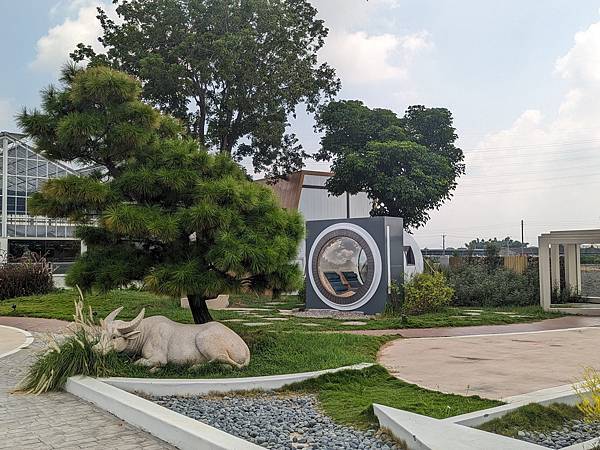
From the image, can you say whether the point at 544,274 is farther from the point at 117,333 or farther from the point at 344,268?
the point at 117,333

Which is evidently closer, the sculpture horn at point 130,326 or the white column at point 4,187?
the sculpture horn at point 130,326

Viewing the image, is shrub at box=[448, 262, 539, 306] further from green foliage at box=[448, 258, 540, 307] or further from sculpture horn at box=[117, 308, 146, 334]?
sculpture horn at box=[117, 308, 146, 334]

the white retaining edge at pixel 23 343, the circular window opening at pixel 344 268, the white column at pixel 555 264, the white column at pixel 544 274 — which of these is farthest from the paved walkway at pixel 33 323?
the white column at pixel 555 264

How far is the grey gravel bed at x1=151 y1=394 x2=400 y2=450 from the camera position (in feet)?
14.5

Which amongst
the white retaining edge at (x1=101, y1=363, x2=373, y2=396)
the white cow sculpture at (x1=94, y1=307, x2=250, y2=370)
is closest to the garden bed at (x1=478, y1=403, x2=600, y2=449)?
the white retaining edge at (x1=101, y1=363, x2=373, y2=396)

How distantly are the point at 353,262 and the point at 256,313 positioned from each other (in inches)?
106

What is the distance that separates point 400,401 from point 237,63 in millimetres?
15091

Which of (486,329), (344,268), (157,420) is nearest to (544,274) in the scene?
(486,329)

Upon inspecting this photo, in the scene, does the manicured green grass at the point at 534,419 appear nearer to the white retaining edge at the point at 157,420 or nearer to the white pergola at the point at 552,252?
the white retaining edge at the point at 157,420

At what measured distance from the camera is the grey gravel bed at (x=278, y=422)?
4434 mm

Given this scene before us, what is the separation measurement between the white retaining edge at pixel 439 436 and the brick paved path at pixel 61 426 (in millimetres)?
1679

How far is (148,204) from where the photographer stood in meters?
7.53

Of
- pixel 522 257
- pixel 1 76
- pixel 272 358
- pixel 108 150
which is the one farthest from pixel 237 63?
pixel 272 358

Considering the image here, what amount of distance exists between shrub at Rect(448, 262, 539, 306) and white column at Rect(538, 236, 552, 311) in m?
1.32
